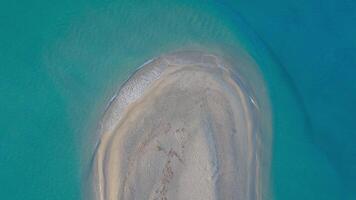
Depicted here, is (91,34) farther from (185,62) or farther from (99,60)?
(185,62)

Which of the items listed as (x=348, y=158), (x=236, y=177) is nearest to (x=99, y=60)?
(x=236, y=177)

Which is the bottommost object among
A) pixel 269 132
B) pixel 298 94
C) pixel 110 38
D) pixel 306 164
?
pixel 306 164

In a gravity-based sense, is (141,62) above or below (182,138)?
above
